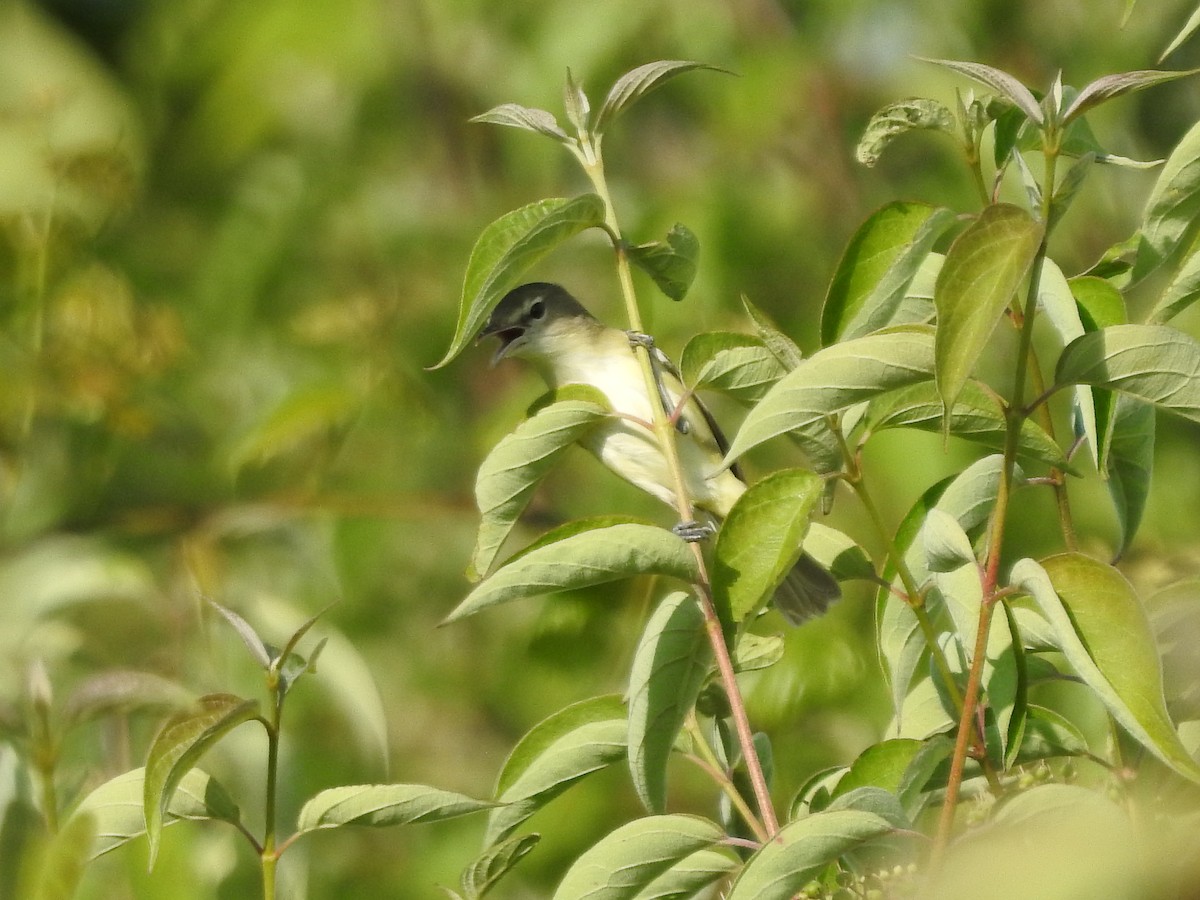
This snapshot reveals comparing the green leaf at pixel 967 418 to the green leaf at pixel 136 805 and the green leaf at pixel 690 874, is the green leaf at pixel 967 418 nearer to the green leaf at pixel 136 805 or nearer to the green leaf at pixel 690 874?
the green leaf at pixel 690 874

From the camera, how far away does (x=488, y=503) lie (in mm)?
1440

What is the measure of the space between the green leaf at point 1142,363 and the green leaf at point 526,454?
0.46 metres

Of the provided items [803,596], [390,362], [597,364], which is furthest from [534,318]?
[803,596]

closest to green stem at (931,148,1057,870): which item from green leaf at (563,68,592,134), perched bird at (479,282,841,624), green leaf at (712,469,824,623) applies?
green leaf at (712,469,824,623)

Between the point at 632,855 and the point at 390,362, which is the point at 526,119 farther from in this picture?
the point at 390,362

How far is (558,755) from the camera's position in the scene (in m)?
1.44

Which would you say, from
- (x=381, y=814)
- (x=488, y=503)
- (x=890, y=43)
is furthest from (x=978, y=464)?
(x=890, y=43)

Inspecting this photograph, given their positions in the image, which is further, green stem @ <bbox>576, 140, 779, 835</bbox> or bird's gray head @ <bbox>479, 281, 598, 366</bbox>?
bird's gray head @ <bbox>479, 281, 598, 366</bbox>

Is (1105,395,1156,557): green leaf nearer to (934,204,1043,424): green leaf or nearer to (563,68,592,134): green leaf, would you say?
(934,204,1043,424): green leaf

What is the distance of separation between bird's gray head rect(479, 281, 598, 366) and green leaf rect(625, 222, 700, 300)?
5.87ft

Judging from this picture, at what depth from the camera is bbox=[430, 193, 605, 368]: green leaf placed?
1232 millimetres

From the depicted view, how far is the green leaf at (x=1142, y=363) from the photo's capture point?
3.64 ft

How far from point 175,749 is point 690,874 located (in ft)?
1.60

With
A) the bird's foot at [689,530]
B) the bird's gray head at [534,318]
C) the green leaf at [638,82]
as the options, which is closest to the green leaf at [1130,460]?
the bird's foot at [689,530]
